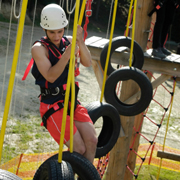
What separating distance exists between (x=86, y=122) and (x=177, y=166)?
13.2ft

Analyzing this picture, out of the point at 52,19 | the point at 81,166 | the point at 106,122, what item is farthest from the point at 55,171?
the point at 106,122

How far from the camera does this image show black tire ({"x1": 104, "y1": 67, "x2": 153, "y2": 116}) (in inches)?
93.1

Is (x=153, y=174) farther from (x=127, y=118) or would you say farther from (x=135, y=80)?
(x=135, y=80)

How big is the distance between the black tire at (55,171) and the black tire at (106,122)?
77 cm

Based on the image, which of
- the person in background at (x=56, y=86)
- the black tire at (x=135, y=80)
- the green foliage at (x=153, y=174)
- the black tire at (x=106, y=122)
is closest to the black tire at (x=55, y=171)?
the person in background at (x=56, y=86)

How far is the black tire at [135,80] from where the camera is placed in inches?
93.1

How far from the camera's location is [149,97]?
2.42 m

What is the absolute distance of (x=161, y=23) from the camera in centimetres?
315

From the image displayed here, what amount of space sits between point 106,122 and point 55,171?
1065 millimetres

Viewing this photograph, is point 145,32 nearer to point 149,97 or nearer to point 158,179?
point 149,97

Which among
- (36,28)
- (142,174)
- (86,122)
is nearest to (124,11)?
(36,28)

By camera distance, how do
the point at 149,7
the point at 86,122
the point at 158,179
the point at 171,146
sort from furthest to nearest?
the point at 171,146, the point at 158,179, the point at 149,7, the point at 86,122

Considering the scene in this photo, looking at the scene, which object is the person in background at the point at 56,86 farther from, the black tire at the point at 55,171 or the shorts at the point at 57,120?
the black tire at the point at 55,171

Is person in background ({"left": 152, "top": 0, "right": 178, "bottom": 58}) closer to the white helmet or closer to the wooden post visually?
the wooden post
